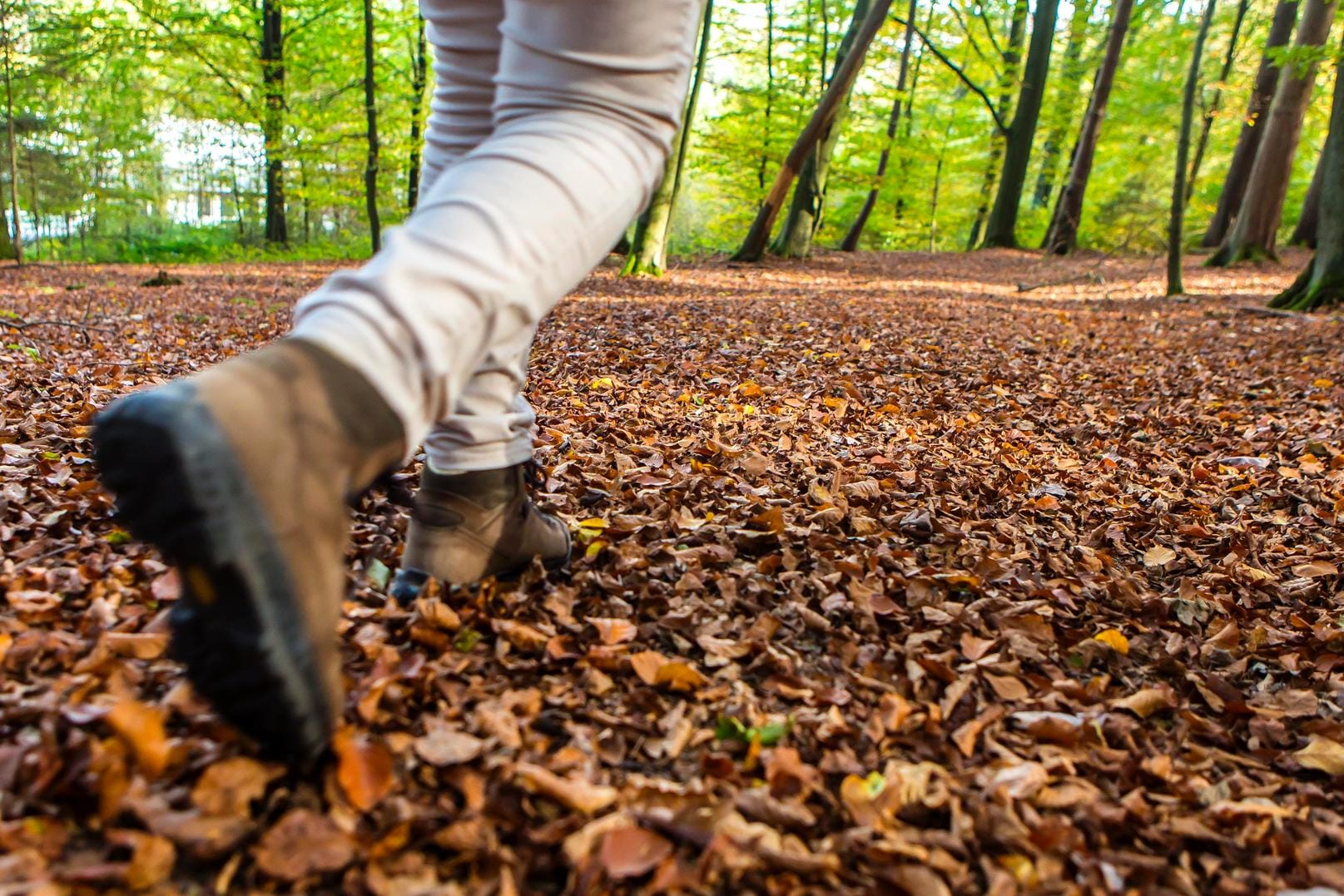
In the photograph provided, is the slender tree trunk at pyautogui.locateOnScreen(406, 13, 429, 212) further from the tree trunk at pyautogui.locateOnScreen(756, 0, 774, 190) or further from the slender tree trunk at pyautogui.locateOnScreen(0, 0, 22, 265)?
the tree trunk at pyautogui.locateOnScreen(756, 0, 774, 190)

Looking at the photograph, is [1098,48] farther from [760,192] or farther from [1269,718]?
[1269,718]

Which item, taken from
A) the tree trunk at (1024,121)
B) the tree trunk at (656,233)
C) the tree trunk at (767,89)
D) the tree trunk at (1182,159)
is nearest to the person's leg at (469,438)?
the tree trunk at (1182,159)

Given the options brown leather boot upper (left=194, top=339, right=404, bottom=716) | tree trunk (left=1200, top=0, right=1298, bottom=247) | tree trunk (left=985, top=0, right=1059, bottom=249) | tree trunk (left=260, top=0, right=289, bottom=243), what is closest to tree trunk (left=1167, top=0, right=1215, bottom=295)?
tree trunk (left=1200, top=0, right=1298, bottom=247)

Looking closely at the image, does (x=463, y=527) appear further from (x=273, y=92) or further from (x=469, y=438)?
(x=273, y=92)

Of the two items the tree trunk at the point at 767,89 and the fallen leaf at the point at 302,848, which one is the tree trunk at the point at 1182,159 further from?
the fallen leaf at the point at 302,848

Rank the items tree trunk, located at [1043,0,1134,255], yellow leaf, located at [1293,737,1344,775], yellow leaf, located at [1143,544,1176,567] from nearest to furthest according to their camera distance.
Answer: yellow leaf, located at [1293,737,1344,775] < yellow leaf, located at [1143,544,1176,567] < tree trunk, located at [1043,0,1134,255]

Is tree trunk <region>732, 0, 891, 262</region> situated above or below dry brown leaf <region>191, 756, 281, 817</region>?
above

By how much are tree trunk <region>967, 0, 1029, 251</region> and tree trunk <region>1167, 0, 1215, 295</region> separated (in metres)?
7.53

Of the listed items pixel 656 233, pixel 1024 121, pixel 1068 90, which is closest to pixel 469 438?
pixel 656 233

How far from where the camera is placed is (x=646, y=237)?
385 inches

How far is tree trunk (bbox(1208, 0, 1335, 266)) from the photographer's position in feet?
35.5

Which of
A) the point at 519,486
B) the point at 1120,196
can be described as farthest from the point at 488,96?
the point at 1120,196

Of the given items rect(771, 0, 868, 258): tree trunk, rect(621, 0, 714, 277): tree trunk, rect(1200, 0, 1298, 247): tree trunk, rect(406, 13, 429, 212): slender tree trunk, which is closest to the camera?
rect(621, 0, 714, 277): tree trunk

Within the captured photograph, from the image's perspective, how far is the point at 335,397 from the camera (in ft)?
2.83
